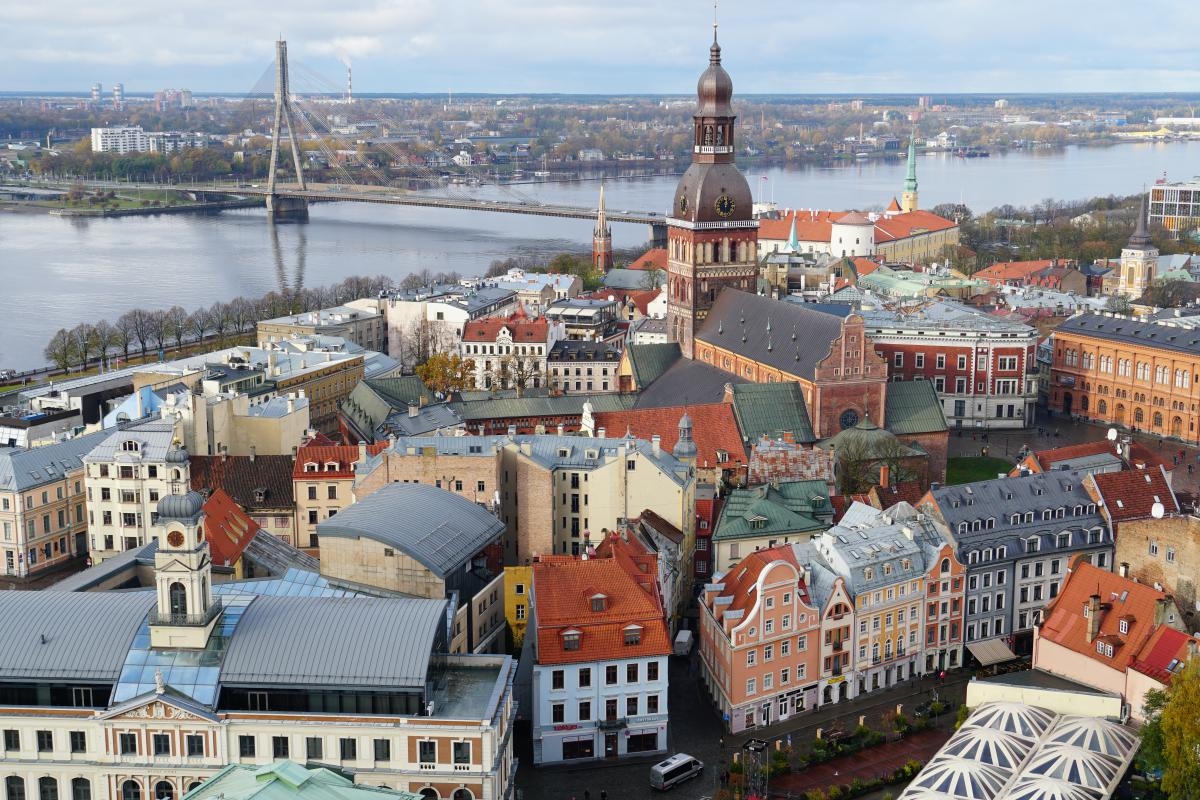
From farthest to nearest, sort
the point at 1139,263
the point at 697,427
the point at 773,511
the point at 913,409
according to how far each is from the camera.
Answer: the point at 1139,263 → the point at 913,409 → the point at 697,427 → the point at 773,511

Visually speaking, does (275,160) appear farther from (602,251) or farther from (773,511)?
(773,511)

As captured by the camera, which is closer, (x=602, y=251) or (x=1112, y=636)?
(x=1112, y=636)

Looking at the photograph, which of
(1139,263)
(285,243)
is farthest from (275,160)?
(1139,263)

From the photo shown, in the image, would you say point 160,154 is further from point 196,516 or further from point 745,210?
point 196,516

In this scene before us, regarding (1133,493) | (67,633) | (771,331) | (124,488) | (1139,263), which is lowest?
(124,488)

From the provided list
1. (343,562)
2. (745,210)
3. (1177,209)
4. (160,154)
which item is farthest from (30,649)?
(160,154)

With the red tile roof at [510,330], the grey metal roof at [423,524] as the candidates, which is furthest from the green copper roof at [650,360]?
→ the grey metal roof at [423,524]

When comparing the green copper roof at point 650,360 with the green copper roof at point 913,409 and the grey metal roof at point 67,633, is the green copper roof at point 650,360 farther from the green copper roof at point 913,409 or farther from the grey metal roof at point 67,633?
the grey metal roof at point 67,633

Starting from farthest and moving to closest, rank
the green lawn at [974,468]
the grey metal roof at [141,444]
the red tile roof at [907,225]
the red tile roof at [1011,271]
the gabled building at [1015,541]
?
the red tile roof at [907,225]
the red tile roof at [1011,271]
the green lawn at [974,468]
the grey metal roof at [141,444]
the gabled building at [1015,541]
